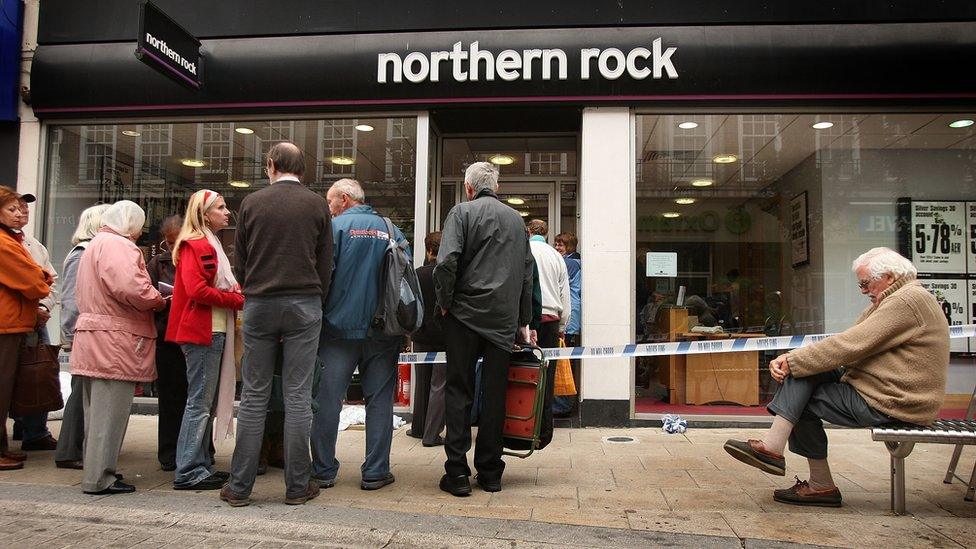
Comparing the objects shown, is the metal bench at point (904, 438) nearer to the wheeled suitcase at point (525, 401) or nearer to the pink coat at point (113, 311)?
the wheeled suitcase at point (525, 401)

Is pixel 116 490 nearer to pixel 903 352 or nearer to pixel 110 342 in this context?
pixel 110 342

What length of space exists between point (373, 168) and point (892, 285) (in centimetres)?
530

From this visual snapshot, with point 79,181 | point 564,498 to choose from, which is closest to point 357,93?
point 79,181

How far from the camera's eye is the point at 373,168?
7.85 meters

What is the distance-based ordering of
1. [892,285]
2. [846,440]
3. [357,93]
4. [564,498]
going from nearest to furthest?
[892,285]
[564,498]
[846,440]
[357,93]

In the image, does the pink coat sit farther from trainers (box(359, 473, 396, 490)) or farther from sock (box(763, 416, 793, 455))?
sock (box(763, 416, 793, 455))

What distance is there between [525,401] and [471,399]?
35 centimetres

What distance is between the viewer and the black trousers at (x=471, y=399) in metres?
4.39

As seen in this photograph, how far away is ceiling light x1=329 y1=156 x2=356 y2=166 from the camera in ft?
25.9

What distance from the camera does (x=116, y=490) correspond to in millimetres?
4289

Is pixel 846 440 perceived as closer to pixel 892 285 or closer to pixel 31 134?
pixel 892 285

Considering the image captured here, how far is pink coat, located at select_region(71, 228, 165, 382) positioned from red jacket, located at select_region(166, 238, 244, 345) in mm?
186

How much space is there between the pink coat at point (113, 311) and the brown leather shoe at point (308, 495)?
122 centimetres

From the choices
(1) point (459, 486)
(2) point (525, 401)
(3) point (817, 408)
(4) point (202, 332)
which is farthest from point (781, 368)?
(4) point (202, 332)
